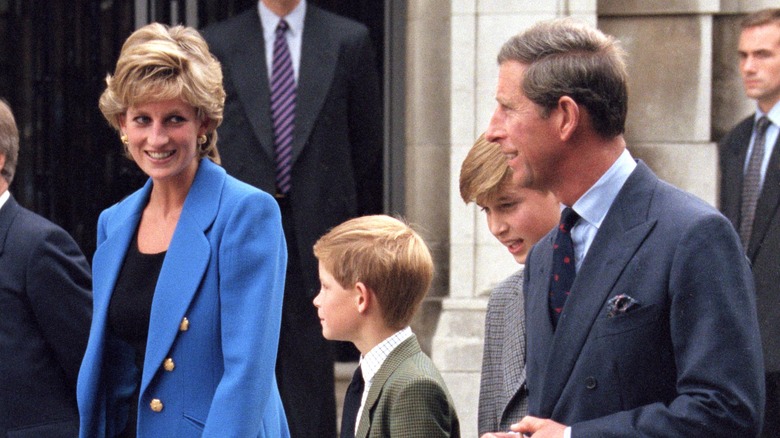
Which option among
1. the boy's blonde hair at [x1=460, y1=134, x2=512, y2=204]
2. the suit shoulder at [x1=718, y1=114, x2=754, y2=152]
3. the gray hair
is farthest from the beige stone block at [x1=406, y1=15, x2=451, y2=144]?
the gray hair

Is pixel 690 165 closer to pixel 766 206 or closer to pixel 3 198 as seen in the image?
pixel 766 206

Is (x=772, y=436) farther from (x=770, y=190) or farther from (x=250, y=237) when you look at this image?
(x=250, y=237)

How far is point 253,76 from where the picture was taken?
21.1 ft

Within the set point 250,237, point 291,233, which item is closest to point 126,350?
point 250,237

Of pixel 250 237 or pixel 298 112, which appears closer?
pixel 250 237

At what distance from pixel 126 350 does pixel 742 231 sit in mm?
3546

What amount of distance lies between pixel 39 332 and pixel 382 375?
4.97 ft

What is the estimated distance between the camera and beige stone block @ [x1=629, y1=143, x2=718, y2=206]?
24.9 feet

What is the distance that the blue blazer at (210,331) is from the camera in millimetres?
3701

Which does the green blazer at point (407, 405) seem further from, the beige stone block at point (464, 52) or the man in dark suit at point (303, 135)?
the beige stone block at point (464, 52)

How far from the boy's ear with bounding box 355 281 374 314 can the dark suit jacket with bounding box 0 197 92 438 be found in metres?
1.30

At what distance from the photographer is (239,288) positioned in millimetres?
3766

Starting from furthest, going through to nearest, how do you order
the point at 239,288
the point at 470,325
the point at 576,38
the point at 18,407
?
the point at 470,325, the point at 18,407, the point at 239,288, the point at 576,38

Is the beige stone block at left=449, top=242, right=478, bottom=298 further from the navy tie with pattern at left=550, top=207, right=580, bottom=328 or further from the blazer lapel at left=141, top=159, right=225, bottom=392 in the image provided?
the navy tie with pattern at left=550, top=207, right=580, bottom=328
